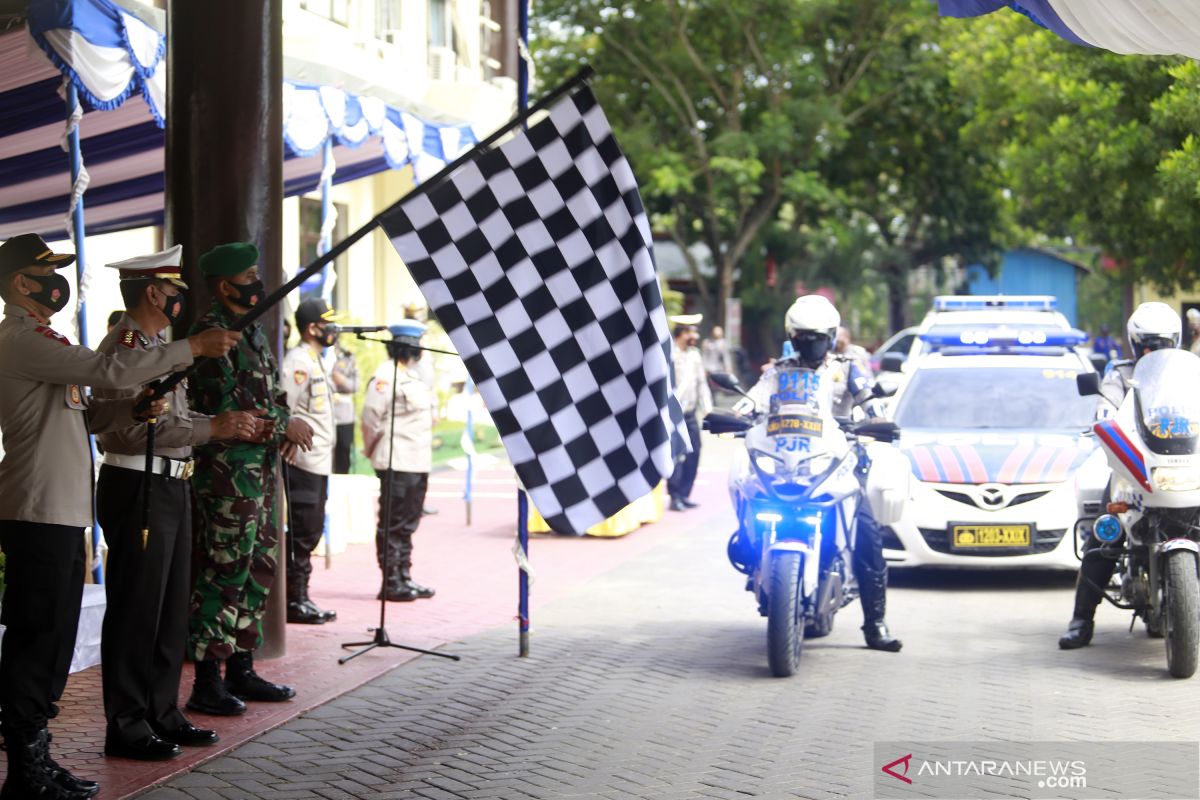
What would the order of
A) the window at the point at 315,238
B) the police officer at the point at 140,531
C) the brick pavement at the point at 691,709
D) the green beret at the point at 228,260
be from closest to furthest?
the brick pavement at the point at 691,709 < the police officer at the point at 140,531 < the green beret at the point at 228,260 < the window at the point at 315,238

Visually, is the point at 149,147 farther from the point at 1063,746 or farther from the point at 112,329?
the point at 1063,746

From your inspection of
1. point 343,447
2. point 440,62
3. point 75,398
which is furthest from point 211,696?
point 440,62

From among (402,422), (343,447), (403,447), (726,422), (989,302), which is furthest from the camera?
(989,302)

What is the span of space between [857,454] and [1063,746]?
2.56m

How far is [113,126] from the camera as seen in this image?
1073 centimetres

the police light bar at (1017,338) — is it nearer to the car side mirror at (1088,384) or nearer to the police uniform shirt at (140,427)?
the car side mirror at (1088,384)

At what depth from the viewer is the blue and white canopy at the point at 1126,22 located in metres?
6.75

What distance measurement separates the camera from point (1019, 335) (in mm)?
14258

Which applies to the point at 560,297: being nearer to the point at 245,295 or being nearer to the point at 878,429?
the point at 245,295

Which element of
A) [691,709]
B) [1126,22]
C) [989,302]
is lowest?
[691,709]

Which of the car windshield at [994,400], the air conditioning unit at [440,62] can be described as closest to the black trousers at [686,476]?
the car windshield at [994,400]

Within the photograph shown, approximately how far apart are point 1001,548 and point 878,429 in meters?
2.94

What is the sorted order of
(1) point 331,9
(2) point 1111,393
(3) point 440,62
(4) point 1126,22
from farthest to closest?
(3) point 440,62 → (1) point 331,9 → (2) point 1111,393 → (4) point 1126,22

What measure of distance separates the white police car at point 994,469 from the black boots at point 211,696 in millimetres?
5487
